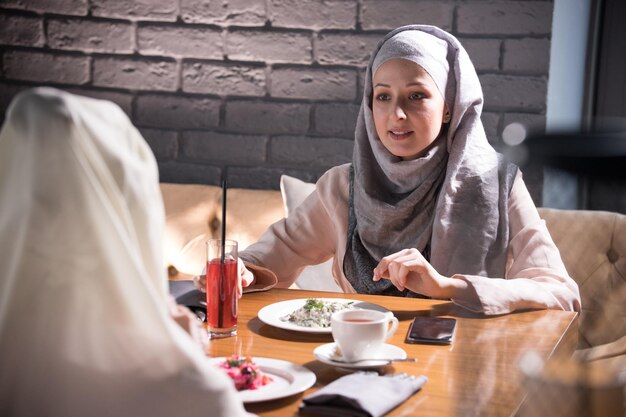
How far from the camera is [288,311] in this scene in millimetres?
1307

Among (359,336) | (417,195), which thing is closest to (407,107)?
(417,195)

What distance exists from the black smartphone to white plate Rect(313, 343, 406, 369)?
0.08 metres

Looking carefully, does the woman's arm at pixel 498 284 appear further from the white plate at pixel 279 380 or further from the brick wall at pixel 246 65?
the brick wall at pixel 246 65

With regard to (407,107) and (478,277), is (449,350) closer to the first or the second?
(478,277)

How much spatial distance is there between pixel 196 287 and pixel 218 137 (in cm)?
131

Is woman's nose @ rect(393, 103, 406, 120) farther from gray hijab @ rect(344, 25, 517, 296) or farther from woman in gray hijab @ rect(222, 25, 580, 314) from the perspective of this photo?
gray hijab @ rect(344, 25, 517, 296)

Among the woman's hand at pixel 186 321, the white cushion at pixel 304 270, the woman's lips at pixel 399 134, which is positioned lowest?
the white cushion at pixel 304 270

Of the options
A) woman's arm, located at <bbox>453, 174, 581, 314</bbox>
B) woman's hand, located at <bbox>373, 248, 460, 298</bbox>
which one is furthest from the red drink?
woman's arm, located at <bbox>453, 174, 581, 314</bbox>

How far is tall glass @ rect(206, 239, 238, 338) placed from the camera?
118 cm

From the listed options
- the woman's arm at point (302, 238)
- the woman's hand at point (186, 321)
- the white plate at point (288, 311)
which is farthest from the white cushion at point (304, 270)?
the woman's hand at point (186, 321)

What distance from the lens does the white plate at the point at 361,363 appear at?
3.18 ft

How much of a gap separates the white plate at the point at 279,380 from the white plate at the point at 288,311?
0.61 feet

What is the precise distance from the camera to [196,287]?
1.40m

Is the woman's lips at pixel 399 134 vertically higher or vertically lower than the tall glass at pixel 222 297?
higher
